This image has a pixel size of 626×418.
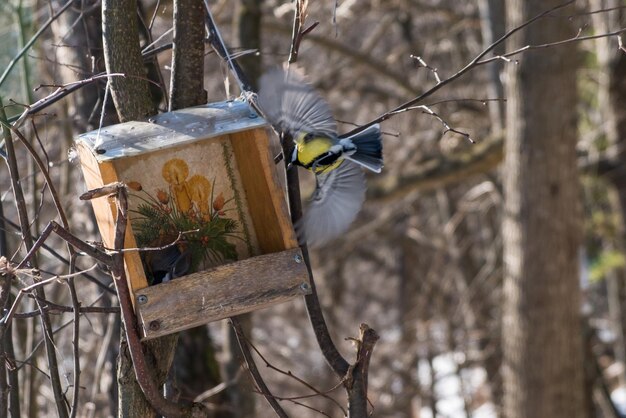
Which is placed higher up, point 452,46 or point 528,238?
point 452,46

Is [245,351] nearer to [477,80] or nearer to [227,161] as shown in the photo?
[227,161]

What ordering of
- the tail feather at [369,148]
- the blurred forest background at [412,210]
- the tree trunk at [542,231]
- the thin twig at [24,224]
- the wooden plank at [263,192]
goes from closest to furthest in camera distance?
the thin twig at [24,224] < the wooden plank at [263,192] < the tail feather at [369,148] < the blurred forest background at [412,210] < the tree trunk at [542,231]

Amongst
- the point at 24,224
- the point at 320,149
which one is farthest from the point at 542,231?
the point at 24,224

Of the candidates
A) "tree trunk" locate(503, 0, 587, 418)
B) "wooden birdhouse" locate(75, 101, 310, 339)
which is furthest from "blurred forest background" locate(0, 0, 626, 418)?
"wooden birdhouse" locate(75, 101, 310, 339)

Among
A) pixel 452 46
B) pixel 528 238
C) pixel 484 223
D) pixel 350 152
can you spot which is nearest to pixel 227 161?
pixel 350 152

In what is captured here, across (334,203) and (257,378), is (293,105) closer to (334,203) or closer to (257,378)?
(334,203)

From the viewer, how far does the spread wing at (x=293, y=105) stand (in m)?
2.34

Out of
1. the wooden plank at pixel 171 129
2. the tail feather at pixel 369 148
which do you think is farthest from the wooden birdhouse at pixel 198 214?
the tail feather at pixel 369 148

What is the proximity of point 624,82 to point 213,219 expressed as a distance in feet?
22.7

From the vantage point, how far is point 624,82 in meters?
8.53

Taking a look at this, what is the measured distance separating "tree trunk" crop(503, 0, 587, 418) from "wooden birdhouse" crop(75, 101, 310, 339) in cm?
363

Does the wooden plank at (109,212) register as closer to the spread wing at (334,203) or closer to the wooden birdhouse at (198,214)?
the wooden birdhouse at (198,214)

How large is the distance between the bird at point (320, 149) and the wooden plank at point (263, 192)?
0.06 meters

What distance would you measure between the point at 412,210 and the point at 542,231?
387 centimetres
